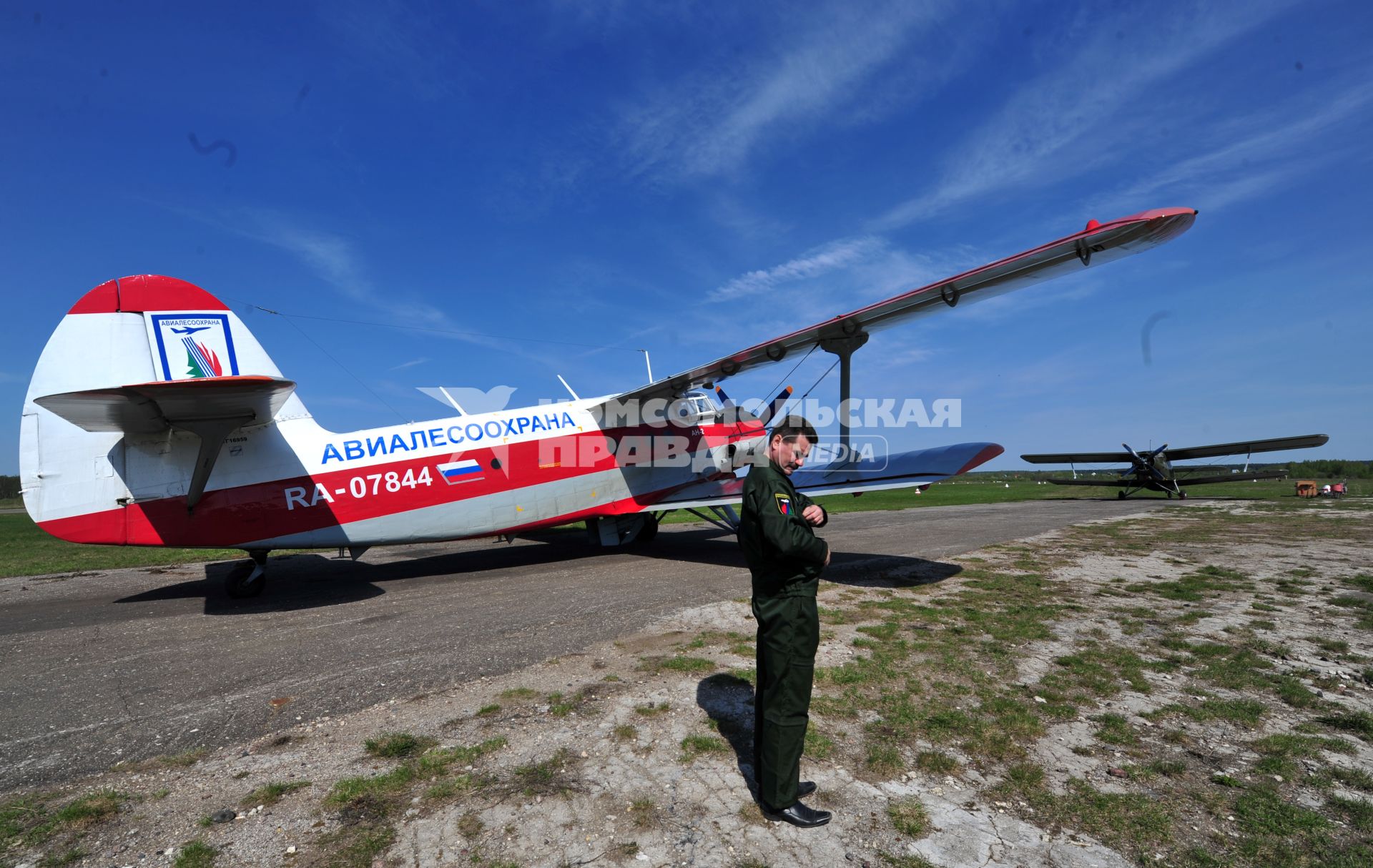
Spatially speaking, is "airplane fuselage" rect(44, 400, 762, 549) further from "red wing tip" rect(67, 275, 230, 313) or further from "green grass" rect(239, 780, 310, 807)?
"green grass" rect(239, 780, 310, 807)

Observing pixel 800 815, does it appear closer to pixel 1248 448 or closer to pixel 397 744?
pixel 397 744

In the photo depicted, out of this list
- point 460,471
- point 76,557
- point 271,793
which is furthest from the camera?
point 76,557

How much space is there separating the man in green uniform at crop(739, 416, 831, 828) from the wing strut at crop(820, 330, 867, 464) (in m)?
8.11

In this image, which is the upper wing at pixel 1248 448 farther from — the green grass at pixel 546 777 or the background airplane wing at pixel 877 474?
the green grass at pixel 546 777

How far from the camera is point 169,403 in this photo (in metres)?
7.75

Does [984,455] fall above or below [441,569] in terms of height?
above

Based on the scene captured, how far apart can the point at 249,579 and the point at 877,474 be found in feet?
36.9

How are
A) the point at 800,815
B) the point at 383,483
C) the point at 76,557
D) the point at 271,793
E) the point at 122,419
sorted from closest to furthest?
the point at 800,815 < the point at 271,793 < the point at 122,419 < the point at 383,483 < the point at 76,557

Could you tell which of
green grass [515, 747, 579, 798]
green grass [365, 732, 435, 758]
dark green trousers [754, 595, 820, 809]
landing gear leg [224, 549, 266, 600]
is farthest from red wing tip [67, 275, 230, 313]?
dark green trousers [754, 595, 820, 809]

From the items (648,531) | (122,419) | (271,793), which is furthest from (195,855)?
(648,531)

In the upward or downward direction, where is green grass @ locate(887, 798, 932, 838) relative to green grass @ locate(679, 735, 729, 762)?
downward

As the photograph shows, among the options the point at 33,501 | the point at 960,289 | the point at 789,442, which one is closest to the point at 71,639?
the point at 33,501

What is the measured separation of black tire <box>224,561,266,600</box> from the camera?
926 cm

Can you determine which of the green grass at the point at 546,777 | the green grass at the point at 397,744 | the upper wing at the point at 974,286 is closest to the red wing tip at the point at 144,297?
the upper wing at the point at 974,286
